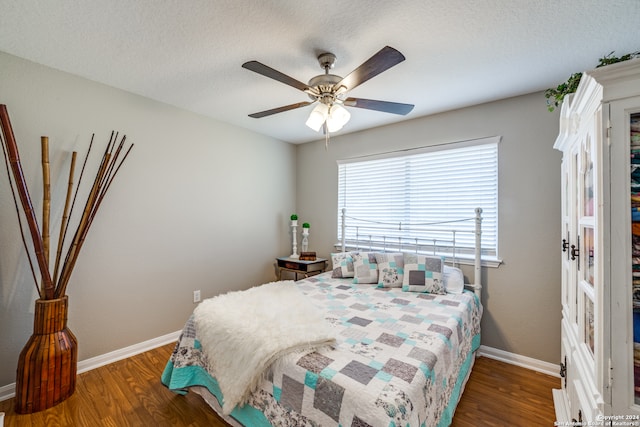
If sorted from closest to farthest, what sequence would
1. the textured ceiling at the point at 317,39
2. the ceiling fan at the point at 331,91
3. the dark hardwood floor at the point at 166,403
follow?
the textured ceiling at the point at 317,39, the ceiling fan at the point at 331,91, the dark hardwood floor at the point at 166,403

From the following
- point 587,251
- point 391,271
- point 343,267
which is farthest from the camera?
point 343,267

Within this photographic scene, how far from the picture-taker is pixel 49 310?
1.83 meters

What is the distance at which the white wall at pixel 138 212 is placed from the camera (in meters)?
1.97

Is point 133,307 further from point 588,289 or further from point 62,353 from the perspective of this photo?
point 588,289

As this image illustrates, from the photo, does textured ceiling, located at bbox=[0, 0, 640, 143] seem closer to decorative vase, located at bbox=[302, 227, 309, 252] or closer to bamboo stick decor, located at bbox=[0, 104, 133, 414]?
bamboo stick decor, located at bbox=[0, 104, 133, 414]

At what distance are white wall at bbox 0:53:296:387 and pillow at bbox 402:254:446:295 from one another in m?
2.01

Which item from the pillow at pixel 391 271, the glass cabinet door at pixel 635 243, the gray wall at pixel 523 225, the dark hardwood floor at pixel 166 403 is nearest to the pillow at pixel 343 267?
the pillow at pixel 391 271

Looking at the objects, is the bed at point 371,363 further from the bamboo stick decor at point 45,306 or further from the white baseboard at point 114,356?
the white baseboard at point 114,356

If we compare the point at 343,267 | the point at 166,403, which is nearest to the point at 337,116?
the point at 343,267

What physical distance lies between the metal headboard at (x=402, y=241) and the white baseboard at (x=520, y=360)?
0.55 meters

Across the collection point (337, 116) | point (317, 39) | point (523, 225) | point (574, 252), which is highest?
point (317, 39)

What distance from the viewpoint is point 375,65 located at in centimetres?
143

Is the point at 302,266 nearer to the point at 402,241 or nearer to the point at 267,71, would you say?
the point at 402,241

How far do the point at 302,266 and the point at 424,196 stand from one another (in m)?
1.74
